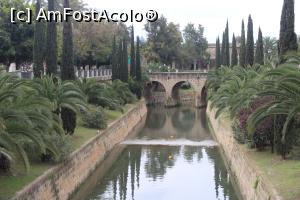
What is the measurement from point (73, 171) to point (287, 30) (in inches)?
371

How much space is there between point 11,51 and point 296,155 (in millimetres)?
23874

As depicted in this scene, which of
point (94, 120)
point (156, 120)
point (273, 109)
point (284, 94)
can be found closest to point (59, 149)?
point (273, 109)

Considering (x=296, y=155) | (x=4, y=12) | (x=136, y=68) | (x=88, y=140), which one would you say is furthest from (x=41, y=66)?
(x=136, y=68)

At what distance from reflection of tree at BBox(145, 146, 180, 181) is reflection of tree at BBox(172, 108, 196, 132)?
12294mm

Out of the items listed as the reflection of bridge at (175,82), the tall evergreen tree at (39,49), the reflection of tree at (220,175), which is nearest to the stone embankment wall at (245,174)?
the reflection of tree at (220,175)

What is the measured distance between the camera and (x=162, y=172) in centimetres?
2466

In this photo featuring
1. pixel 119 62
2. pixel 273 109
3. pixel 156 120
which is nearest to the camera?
pixel 273 109

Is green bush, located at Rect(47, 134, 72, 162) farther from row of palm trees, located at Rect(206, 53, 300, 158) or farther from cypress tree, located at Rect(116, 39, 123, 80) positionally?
cypress tree, located at Rect(116, 39, 123, 80)

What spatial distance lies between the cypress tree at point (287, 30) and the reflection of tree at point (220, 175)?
525 centimetres

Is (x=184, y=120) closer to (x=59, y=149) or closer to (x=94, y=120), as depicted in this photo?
(x=94, y=120)

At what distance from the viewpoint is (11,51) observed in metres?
36.7

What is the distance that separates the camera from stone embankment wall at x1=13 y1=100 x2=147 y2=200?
15048mm

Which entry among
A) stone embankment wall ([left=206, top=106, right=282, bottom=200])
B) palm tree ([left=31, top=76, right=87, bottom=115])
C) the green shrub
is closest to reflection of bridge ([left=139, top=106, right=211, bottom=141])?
stone embankment wall ([left=206, top=106, right=282, bottom=200])

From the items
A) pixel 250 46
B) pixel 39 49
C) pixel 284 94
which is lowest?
pixel 284 94
